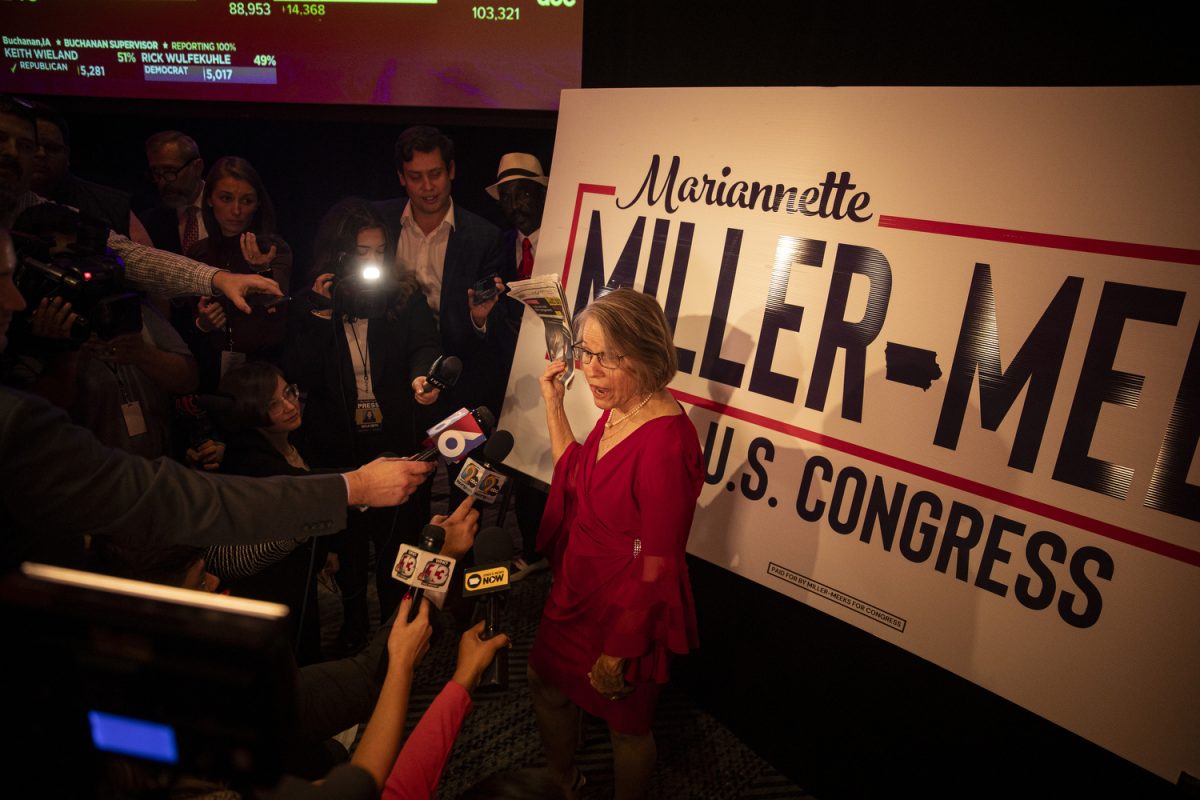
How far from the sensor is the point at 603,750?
2795mm

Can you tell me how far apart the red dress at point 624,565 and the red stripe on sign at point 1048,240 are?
Answer: 920mm

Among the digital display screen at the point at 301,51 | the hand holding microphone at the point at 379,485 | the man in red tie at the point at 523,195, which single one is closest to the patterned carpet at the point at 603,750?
the hand holding microphone at the point at 379,485

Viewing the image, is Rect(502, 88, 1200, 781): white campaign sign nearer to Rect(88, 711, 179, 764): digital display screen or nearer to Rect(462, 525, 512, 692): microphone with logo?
Rect(462, 525, 512, 692): microphone with logo

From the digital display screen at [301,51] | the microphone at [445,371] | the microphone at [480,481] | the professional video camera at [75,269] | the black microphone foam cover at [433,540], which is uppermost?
the digital display screen at [301,51]

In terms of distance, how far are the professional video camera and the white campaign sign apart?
6.21 ft

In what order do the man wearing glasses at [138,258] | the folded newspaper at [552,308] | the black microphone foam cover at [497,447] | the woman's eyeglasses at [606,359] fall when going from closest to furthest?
the woman's eyeglasses at [606,359] < the black microphone foam cover at [497,447] < the folded newspaper at [552,308] < the man wearing glasses at [138,258]

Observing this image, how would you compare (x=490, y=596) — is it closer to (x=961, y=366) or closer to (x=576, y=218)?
(x=961, y=366)

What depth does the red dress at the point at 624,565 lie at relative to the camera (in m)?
1.87

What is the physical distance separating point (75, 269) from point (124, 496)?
1.02m

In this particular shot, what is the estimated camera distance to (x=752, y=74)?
2.41m

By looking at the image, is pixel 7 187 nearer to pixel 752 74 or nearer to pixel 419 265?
pixel 419 265

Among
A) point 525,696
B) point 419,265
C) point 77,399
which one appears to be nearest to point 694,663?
point 525,696

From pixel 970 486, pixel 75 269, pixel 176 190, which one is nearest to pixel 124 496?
pixel 75 269

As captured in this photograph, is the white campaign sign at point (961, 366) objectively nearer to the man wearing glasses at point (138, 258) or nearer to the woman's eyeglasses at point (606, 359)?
the woman's eyeglasses at point (606, 359)
